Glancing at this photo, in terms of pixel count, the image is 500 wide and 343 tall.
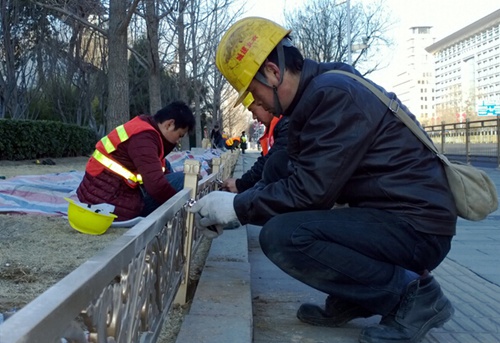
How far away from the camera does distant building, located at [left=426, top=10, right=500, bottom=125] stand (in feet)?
316

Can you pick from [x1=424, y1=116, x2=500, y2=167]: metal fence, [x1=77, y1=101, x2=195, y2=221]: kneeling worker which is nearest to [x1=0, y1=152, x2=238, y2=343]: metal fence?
[x1=77, y1=101, x2=195, y2=221]: kneeling worker

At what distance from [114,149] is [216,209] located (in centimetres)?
202

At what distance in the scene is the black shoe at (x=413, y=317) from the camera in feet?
8.41

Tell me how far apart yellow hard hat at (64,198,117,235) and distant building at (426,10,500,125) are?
264 feet

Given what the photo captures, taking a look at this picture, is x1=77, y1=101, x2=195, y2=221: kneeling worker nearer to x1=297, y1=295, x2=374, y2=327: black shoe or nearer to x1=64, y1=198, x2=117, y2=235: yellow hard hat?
x1=64, y1=198, x2=117, y2=235: yellow hard hat

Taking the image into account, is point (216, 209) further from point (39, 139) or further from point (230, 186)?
point (39, 139)

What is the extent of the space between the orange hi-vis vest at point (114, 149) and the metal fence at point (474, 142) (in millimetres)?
14527

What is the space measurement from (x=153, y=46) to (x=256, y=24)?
13007 millimetres

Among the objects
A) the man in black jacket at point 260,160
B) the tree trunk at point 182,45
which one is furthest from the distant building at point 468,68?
the man in black jacket at point 260,160

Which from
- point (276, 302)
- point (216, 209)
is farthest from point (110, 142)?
point (216, 209)

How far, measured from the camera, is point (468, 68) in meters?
112

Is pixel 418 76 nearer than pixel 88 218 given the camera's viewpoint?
No

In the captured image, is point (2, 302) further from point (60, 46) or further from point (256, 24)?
point (60, 46)

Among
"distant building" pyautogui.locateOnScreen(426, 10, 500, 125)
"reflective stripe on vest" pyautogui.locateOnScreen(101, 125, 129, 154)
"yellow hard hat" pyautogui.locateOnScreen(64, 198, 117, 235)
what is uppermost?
"distant building" pyautogui.locateOnScreen(426, 10, 500, 125)
